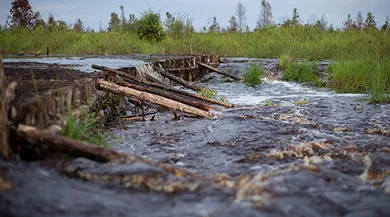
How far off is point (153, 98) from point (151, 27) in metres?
13.1

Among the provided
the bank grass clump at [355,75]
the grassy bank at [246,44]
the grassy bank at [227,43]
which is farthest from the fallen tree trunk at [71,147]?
the grassy bank at [227,43]

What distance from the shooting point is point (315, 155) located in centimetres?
387

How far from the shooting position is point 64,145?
9.04 feet

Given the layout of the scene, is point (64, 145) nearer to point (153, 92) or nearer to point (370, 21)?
point (153, 92)

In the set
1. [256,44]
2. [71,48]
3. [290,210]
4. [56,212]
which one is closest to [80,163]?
[56,212]

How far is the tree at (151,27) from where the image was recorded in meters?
18.5

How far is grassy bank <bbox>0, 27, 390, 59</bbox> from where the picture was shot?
15.1 meters

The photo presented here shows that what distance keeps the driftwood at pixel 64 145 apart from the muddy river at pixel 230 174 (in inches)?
3.3

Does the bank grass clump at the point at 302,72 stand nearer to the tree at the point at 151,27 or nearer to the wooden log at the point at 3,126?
the tree at the point at 151,27

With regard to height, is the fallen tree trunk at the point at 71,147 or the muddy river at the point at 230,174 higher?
the fallen tree trunk at the point at 71,147

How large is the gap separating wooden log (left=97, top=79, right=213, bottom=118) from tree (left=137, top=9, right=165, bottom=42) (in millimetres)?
12872

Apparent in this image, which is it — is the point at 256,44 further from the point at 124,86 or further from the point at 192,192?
the point at 192,192

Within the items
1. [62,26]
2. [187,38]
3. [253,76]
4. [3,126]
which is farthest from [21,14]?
[3,126]

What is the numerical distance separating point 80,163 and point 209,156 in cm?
156
